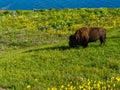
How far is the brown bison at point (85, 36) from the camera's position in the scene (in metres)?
23.4

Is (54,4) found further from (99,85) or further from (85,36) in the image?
(99,85)

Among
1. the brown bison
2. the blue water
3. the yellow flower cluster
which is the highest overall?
the blue water

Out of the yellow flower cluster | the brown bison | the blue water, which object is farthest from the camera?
the blue water

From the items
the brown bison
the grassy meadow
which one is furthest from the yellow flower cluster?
the brown bison

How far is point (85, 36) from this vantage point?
23422 mm

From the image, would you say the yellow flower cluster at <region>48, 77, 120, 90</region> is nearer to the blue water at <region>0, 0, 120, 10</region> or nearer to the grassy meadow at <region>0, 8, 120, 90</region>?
the grassy meadow at <region>0, 8, 120, 90</region>

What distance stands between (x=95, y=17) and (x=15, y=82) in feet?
121

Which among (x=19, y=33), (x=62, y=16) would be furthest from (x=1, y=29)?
(x=62, y=16)

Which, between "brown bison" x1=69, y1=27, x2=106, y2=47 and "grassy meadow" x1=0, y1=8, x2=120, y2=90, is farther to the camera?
"brown bison" x1=69, y1=27, x2=106, y2=47

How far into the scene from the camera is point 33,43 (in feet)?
117

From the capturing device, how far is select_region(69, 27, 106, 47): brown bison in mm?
23391

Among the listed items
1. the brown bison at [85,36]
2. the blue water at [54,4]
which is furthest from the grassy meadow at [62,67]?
the blue water at [54,4]

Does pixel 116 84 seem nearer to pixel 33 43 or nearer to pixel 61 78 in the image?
pixel 61 78

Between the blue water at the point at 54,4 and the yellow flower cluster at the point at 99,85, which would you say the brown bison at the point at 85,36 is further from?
the blue water at the point at 54,4
